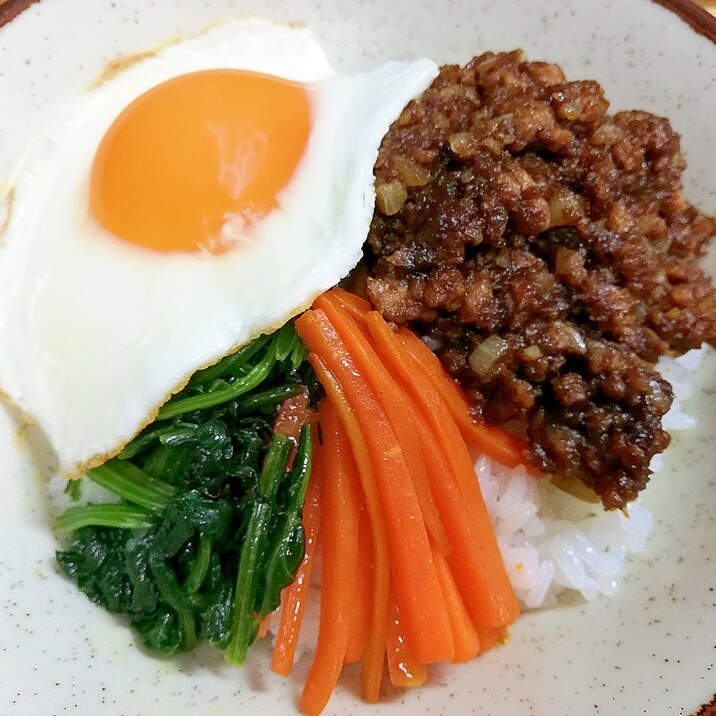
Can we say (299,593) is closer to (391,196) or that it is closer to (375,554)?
(375,554)

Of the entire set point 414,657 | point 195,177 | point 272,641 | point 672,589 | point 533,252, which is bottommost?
point 272,641

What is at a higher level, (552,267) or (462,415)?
(552,267)

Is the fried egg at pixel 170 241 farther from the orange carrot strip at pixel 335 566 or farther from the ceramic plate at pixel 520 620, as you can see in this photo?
the orange carrot strip at pixel 335 566

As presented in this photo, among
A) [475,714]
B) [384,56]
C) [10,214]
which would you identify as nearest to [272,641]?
[475,714]

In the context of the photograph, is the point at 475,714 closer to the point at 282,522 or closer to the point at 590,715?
the point at 590,715

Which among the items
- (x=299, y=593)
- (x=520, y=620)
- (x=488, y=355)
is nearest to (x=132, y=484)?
(x=299, y=593)

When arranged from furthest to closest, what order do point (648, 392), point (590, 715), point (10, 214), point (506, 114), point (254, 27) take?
point (254, 27) < point (10, 214) < point (506, 114) < point (648, 392) < point (590, 715)

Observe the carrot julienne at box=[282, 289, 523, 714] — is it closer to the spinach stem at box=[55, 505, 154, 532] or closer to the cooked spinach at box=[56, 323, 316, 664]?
the cooked spinach at box=[56, 323, 316, 664]
